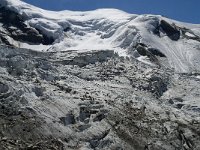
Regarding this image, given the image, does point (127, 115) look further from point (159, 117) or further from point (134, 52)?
point (134, 52)

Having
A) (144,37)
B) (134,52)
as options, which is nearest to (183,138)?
(134,52)

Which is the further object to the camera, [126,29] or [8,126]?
[126,29]

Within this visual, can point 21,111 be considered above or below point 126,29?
above

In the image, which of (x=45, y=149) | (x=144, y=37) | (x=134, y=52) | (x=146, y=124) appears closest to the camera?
(x=45, y=149)

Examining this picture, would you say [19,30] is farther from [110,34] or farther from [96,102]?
[96,102]

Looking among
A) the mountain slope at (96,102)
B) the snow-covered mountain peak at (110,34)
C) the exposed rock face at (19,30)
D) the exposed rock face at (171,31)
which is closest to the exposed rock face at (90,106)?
the mountain slope at (96,102)

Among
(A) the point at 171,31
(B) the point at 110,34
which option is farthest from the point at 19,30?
(A) the point at 171,31

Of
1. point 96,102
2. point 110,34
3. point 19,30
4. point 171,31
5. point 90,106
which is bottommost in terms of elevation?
point 19,30
